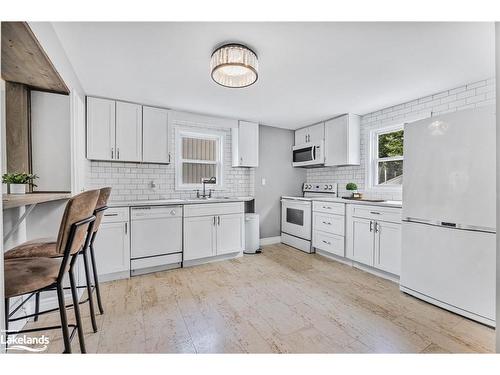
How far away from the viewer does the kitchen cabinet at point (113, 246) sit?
2.64 meters

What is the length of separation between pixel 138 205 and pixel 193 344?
67.4 inches

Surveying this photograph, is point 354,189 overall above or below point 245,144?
below

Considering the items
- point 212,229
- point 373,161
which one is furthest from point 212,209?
point 373,161

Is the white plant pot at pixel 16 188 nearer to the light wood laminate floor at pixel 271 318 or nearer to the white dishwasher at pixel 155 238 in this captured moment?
the light wood laminate floor at pixel 271 318

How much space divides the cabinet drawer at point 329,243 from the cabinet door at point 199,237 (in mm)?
1576

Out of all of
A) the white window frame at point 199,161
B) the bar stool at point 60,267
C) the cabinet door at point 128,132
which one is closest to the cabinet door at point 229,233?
the white window frame at point 199,161

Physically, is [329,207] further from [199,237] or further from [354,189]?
[199,237]

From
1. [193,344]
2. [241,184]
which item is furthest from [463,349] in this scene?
[241,184]

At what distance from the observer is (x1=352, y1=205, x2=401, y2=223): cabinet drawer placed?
2.65 m

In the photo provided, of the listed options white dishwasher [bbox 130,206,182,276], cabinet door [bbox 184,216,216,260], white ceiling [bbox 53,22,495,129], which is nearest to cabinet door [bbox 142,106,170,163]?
white ceiling [bbox 53,22,495,129]

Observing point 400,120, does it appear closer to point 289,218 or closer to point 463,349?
point 289,218

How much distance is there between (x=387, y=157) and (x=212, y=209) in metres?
2.56

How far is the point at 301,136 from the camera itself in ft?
14.7

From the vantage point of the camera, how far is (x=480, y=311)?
1876 mm
